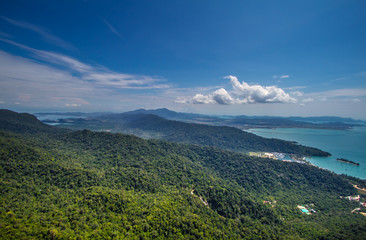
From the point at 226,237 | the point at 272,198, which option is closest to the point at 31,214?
→ the point at 226,237

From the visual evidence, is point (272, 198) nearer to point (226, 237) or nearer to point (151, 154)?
point (226, 237)

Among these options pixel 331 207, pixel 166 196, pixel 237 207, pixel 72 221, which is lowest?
pixel 331 207

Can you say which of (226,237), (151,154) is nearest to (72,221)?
(226,237)

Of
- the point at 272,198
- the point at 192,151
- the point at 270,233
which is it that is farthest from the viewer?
the point at 192,151

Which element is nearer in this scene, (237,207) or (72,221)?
(72,221)

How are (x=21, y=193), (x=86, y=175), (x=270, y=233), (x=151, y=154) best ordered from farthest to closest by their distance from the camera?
(x=151, y=154)
(x=86, y=175)
(x=270, y=233)
(x=21, y=193)

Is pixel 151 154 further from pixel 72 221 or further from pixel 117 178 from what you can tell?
pixel 72 221

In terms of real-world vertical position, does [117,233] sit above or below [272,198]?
above
